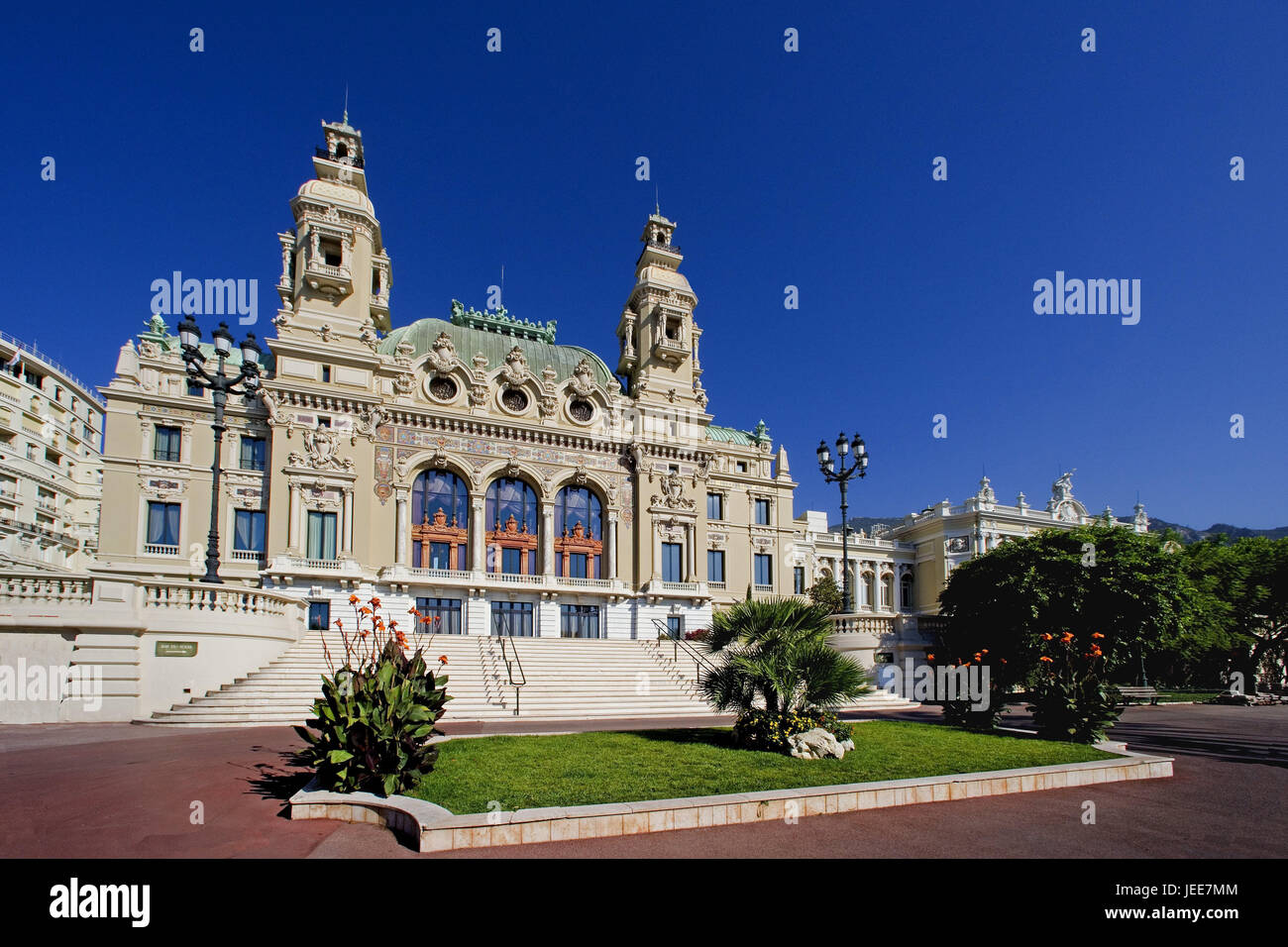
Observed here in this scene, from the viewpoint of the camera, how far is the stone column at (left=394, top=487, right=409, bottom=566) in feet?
120

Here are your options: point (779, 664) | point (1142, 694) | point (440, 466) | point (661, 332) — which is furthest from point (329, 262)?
point (1142, 694)

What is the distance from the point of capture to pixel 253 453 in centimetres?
3594

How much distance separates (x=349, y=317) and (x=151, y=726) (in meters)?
26.5

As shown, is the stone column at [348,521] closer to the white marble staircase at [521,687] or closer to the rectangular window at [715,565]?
the white marble staircase at [521,687]

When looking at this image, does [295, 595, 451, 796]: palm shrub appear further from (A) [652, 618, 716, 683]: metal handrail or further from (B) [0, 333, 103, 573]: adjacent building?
(B) [0, 333, 103, 573]: adjacent building

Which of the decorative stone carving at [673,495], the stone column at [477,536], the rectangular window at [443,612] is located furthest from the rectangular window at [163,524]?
the decorative stone carving at [673,495]

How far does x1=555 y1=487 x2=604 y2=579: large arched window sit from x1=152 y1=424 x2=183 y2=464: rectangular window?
64.8ft

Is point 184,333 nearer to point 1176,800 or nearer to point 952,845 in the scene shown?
point 952,845

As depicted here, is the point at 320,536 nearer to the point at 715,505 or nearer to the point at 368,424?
the point at 368,424

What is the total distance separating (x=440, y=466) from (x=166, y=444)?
13.3m

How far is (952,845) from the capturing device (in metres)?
7.41

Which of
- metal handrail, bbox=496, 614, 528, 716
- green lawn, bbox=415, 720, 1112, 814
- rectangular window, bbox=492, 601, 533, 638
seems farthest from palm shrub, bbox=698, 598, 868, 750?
rectangular window, bbox=492, 601, 533, 638

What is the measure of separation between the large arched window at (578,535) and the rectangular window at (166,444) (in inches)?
777
